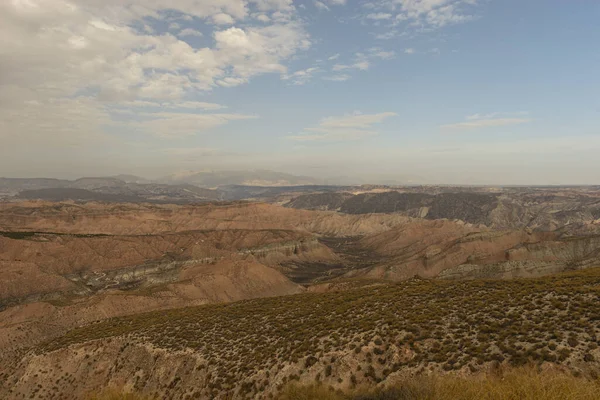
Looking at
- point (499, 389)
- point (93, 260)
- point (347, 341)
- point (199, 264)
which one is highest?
point (499, 389)

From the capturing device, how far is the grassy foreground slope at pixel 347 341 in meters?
17.3

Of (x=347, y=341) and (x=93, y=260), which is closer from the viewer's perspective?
(x=347, y=341)

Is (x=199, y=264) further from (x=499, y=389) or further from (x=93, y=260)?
(x=499, y=389)

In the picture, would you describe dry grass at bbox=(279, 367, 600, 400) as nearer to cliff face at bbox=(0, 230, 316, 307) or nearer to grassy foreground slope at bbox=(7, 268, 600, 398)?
grassy foreground slope at bbox=(7, 268, 600, 398)

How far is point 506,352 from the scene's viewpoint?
16.6 metres

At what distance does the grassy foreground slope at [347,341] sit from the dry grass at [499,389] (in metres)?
1.61

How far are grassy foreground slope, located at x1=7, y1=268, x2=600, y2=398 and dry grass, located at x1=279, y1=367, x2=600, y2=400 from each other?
1613 mm

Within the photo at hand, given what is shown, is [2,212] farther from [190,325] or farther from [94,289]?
[190,325]

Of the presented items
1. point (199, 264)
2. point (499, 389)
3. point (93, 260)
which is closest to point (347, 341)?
point (499, 389)

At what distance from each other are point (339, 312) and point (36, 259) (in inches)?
4076

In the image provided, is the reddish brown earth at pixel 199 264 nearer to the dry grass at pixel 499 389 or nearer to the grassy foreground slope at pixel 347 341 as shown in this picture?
the grassy foreground slope at pixel 347 341

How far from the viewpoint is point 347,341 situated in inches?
858

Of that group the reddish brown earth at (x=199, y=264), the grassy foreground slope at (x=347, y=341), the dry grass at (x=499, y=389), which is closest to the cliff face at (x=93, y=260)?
the reddish brown earth at (x=199, y=264)

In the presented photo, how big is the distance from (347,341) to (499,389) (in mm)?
10866
